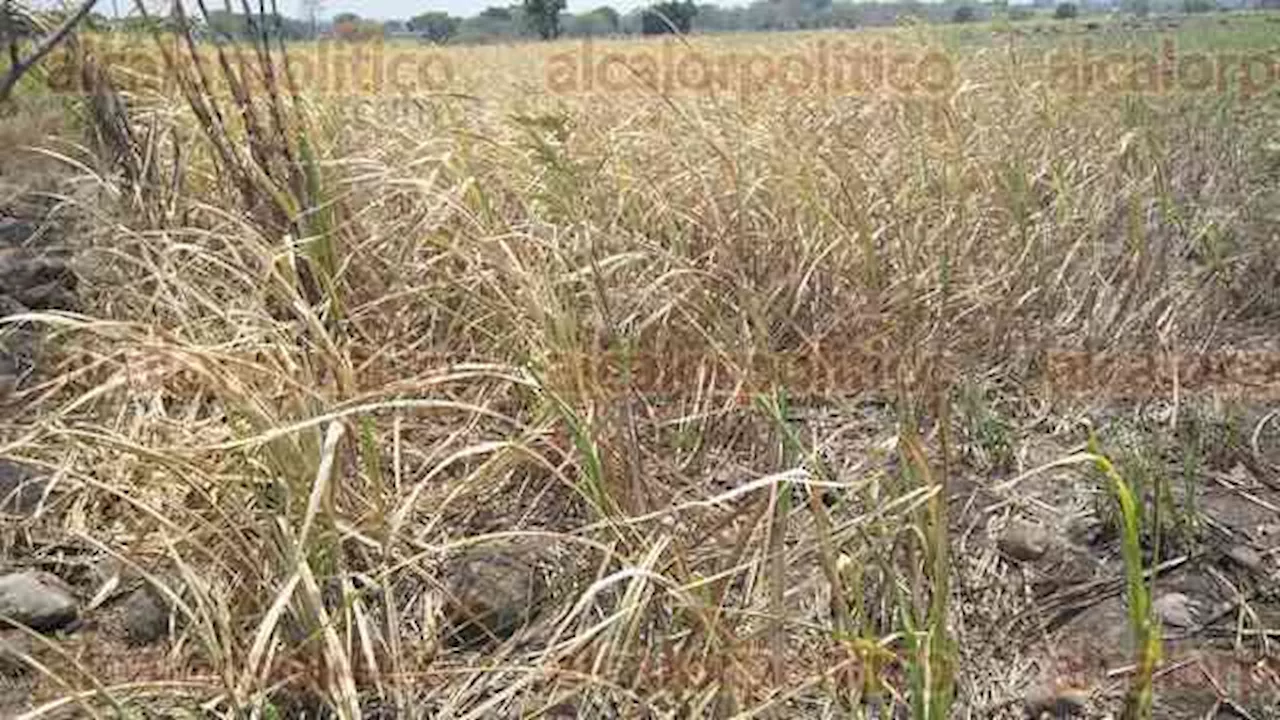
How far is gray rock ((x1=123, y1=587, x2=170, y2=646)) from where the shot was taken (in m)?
1.18

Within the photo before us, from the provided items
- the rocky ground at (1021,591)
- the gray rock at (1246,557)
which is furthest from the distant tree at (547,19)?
the gray rock at (1246,557)

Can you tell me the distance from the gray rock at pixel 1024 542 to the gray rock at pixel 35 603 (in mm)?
1106

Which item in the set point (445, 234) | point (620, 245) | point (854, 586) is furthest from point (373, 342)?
point (854, 586)

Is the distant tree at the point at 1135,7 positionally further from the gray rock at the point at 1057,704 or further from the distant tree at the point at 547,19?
the gray rock at the point at 1057,704

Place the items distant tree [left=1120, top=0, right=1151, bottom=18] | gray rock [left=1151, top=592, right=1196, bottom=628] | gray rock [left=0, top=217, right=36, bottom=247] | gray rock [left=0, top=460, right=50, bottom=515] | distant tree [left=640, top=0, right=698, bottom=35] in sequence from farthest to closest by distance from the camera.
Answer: distant tree [left=1120, top=0, right=1151, bottom=18]
gray rock [left=0, top=217, right=36, bottom=247]
distant tree [left=640, top=0, right=698, bottom=35]
gray rock [left=0, top=460, right=50, bottom=515]
gray rock [left=1151, top=592, right=1196, bottom=628]

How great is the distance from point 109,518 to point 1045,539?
1233 millimetres

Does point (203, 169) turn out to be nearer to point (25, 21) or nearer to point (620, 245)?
point (25, 21)

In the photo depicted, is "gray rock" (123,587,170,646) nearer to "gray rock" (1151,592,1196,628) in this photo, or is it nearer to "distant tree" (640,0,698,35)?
"gray rock" (1151,592,1196,628)

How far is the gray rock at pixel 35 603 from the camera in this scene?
120 centimetres

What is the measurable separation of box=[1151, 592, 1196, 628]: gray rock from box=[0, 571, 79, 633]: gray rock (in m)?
1.22

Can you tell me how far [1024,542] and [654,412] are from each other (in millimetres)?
515

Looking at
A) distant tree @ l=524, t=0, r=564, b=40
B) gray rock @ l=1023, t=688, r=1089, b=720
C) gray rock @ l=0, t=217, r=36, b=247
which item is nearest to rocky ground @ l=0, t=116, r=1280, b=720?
gray rock @ l=1023, t=688, r=1089, b=720

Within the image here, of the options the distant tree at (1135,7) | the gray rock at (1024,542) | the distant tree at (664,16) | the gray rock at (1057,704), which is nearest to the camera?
the gray rock at (1057,704)

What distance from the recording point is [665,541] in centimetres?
97
